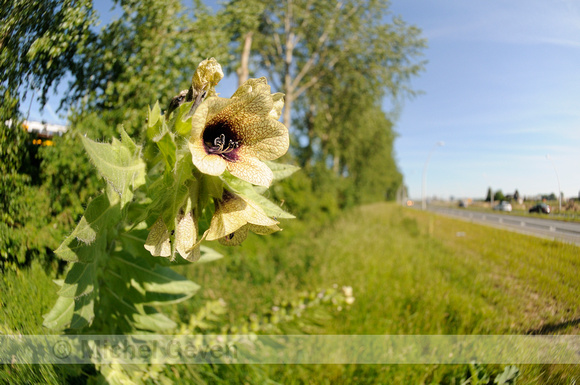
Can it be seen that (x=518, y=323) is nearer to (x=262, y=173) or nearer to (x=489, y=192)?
(x=489, y=192)

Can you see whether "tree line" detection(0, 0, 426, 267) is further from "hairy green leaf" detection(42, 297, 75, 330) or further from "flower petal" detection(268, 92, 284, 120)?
"flower petal" detection(268, 92, 284, 120)

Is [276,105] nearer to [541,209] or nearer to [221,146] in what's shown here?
[221,146]

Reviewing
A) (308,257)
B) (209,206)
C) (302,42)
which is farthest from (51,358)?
(302,42)

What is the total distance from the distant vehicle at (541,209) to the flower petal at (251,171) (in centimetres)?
79

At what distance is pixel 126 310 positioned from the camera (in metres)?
0.94

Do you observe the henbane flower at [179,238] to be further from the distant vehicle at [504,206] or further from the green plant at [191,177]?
the distant vehicle at [504,206]

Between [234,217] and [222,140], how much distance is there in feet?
0.47

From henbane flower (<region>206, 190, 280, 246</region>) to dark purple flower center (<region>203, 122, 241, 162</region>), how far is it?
0.26ft

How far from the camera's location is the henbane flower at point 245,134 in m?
0.58

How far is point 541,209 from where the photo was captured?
0.93m

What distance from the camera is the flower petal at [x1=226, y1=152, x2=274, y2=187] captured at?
58cm

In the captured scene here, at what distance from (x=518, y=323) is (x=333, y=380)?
45.3 inches

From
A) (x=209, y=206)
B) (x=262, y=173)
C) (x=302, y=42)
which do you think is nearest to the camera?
(x=262, y=173)

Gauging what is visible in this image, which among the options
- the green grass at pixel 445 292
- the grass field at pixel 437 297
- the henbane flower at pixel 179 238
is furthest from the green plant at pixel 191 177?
the green grass at pixel 445 292
